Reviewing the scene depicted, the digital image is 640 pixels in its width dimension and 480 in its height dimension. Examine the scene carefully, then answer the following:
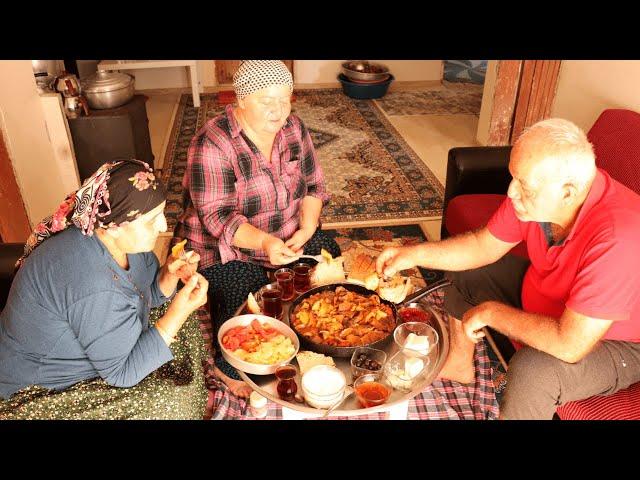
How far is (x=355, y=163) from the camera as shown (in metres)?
4.93

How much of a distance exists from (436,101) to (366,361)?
5.29 m

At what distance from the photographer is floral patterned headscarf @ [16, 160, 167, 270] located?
5.57ft

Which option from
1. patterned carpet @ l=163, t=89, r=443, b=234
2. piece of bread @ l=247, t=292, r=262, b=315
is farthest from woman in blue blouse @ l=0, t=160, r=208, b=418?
patterned carpet @ l=163, t=89, r=443, b=234

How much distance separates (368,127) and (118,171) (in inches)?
169

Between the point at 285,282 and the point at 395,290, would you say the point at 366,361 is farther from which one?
the point at 285,282

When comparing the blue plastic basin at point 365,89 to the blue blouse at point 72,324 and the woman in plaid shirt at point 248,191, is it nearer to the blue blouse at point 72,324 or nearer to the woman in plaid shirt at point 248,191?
the woman in plaid shirt at point 248,191

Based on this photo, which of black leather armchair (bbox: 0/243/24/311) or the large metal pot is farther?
the large metal pot

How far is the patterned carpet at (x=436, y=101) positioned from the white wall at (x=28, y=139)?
146 inches

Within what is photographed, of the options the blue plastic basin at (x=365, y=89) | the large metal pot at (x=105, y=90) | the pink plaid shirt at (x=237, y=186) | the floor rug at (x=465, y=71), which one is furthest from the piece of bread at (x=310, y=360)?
the floor rug at (x=465, y=71)

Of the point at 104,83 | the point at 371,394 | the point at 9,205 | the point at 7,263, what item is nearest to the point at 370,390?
the point at 371,394

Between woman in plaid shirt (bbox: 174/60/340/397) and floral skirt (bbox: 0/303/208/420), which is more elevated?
woman in plaid shirt (bbox: 174/60/340/397)

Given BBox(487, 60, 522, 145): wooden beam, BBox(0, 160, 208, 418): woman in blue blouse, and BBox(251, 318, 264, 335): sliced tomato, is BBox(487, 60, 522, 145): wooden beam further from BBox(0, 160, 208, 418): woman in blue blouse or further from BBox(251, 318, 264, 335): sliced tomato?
BBox(0, 160, 208, 418): woman in blue blouse

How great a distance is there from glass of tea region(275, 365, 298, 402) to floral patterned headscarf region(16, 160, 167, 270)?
700 mm

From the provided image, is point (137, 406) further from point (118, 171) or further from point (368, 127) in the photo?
point (368, 127)
